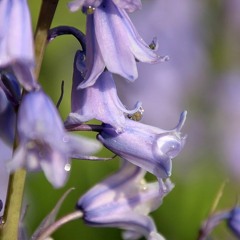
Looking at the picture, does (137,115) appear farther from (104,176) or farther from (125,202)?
(104,176)

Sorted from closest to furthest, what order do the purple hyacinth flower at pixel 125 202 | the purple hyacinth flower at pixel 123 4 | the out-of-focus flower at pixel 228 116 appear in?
the purple hyacinth flower at pixel 123 4 → the purple hyacinth flower at pixel 125 202 → the out-of-focus flower at pixel 228 116

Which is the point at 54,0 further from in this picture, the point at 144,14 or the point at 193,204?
the point at 144,14

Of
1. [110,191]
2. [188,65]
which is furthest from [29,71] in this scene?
[188,65]

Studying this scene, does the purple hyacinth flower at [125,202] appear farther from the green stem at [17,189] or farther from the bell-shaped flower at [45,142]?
the bell-shaped flower at [45,142]

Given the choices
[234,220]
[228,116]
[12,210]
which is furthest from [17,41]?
[228,116]

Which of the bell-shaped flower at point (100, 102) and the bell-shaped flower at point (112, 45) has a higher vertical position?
the bell-shaped flower at point (112, 45)

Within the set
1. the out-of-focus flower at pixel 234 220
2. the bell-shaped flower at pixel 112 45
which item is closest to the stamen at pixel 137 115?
the bell-shaped flower at pixel 112 45

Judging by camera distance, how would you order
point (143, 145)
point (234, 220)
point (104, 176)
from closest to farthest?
1. point (143, 145)
2. point (234, 220)
3. point (104, 176)
